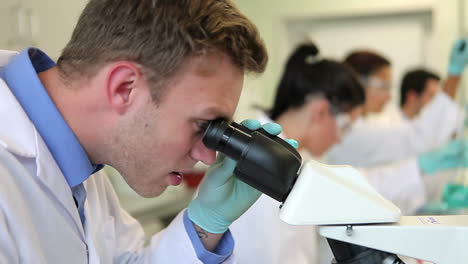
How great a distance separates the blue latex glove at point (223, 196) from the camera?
1031 mm

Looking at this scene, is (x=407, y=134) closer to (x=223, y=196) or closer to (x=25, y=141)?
(x=223, y=196)

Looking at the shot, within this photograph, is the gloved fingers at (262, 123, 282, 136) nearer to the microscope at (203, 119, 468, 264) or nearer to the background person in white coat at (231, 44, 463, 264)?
the microscope at (203, 119, 468, 264)

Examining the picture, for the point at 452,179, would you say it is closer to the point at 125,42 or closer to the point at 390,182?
the point at 390,182

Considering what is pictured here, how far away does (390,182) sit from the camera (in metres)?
2.27

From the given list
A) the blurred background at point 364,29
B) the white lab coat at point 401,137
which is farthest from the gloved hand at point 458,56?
the blurred background at point 364,29

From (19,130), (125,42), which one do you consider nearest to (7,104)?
(19,130)

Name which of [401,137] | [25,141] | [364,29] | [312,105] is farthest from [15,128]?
[364,29]

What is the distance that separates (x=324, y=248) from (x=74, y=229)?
1033mm

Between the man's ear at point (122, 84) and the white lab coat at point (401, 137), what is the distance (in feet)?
6.50

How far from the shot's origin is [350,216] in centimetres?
73

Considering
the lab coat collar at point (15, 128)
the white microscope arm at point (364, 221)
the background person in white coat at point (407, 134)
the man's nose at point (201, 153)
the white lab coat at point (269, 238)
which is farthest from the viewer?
the background person in white coat at point (407, 134)

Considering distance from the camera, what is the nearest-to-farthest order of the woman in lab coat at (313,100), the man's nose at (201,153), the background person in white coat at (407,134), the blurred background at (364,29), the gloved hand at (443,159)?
the man's nose at (201,153)
the woman in lab coat at (313,100)
the gloved hand at (443,159)
the background person in white coat at (407,134)
the blurred background at (364,29)

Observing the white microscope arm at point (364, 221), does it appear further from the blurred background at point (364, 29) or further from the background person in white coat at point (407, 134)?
the blurred background at point (364, 29)

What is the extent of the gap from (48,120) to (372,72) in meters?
2.49
